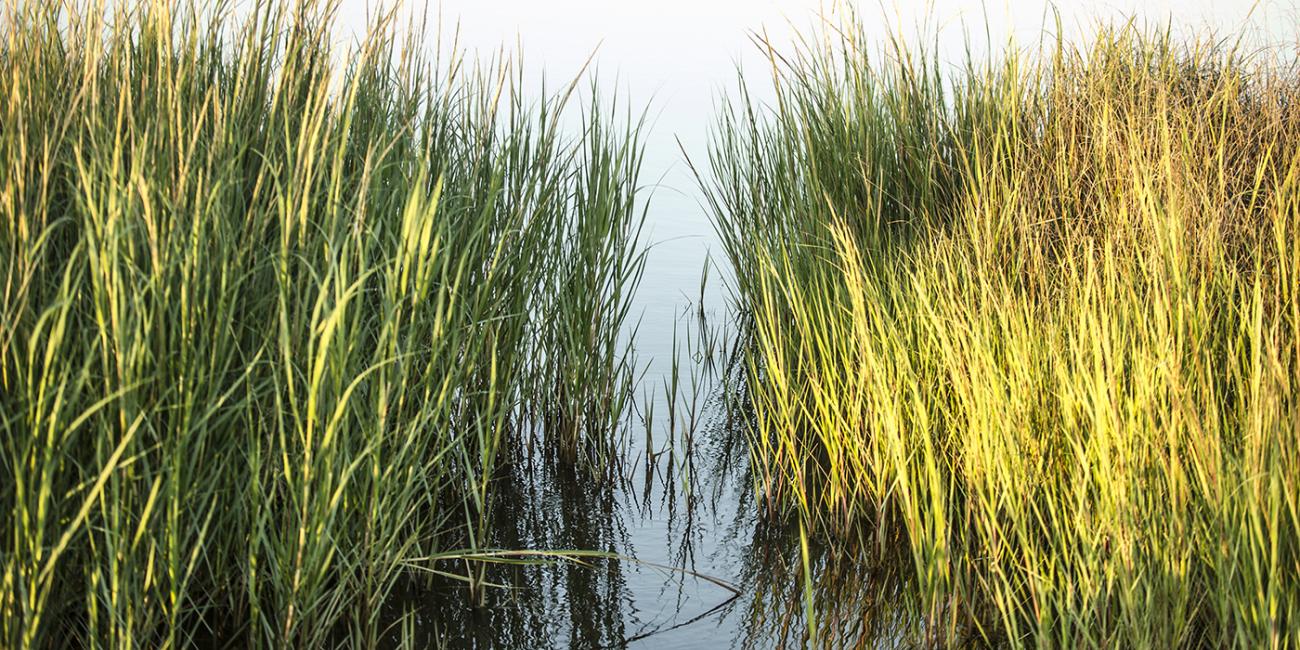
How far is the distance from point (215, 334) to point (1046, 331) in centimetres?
181

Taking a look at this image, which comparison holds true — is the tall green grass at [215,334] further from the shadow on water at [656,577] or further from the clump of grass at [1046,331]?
the clump of grass at [1046,331]

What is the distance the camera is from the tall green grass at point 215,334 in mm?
1893

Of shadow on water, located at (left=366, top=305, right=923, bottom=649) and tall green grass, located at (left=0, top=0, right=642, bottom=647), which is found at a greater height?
tall green grass, located at (left=0, top=0, right=642, bottom=647)

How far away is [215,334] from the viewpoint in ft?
6.48

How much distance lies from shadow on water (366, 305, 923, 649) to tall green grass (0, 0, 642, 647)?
150 mm

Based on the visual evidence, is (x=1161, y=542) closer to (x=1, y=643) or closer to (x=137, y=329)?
(x=137, y=329)

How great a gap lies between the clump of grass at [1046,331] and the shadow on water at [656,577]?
0.12 metres

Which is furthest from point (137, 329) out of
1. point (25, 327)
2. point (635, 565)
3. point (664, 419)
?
point (664, 419)

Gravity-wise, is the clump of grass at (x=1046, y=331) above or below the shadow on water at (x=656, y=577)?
above

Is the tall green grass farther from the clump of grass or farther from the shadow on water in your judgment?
the clump of grass

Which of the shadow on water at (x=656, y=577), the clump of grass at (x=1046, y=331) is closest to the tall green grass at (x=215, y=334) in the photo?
the shadow on water at (x=656, y=577)

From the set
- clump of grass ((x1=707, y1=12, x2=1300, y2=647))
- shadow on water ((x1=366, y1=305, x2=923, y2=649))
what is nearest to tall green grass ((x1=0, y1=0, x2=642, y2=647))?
shadow on water ((x1=366, y1=305, x2=923, y2=649))

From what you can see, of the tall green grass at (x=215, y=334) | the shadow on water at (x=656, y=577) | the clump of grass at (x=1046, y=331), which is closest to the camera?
the tall green grass at (x=215, y=334)

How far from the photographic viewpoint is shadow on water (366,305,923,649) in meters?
2.55
